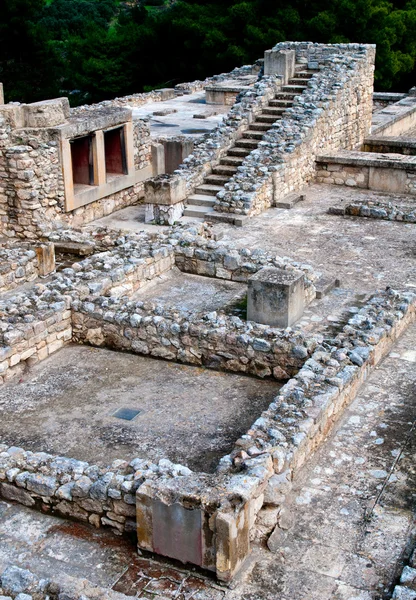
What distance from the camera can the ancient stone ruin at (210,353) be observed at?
22.0ft

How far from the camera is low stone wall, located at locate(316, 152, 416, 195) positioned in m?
18.1

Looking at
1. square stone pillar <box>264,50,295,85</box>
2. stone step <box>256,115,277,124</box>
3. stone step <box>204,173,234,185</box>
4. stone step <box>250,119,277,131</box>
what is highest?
square stone pillar <box>264,50,295,85</box>

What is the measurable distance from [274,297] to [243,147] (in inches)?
330

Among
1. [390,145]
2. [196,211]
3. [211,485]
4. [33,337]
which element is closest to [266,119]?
[196,211]

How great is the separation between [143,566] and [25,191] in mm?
9685

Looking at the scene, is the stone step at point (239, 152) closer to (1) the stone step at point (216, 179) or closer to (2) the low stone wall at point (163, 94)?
(1) the stone step at point (216, 179)

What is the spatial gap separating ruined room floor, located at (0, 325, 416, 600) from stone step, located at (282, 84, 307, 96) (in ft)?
42.8

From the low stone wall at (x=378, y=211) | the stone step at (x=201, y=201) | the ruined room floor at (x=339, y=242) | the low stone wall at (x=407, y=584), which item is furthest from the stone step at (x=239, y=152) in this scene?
the low stone wall at (x=407, y=584)

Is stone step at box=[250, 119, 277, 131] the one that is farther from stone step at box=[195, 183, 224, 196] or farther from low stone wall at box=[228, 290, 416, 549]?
low stone wall at box=[228, 290, 416, 549]

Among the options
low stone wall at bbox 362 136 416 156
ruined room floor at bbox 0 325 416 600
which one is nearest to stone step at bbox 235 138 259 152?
low stone wall at bbox 362 136 416 156

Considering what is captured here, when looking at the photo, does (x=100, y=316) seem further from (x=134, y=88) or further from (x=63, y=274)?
(x=134, y=88)

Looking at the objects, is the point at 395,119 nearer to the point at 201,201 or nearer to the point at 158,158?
the point at 158,158

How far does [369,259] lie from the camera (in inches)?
551

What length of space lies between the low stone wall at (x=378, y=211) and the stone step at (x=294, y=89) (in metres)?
4.34
